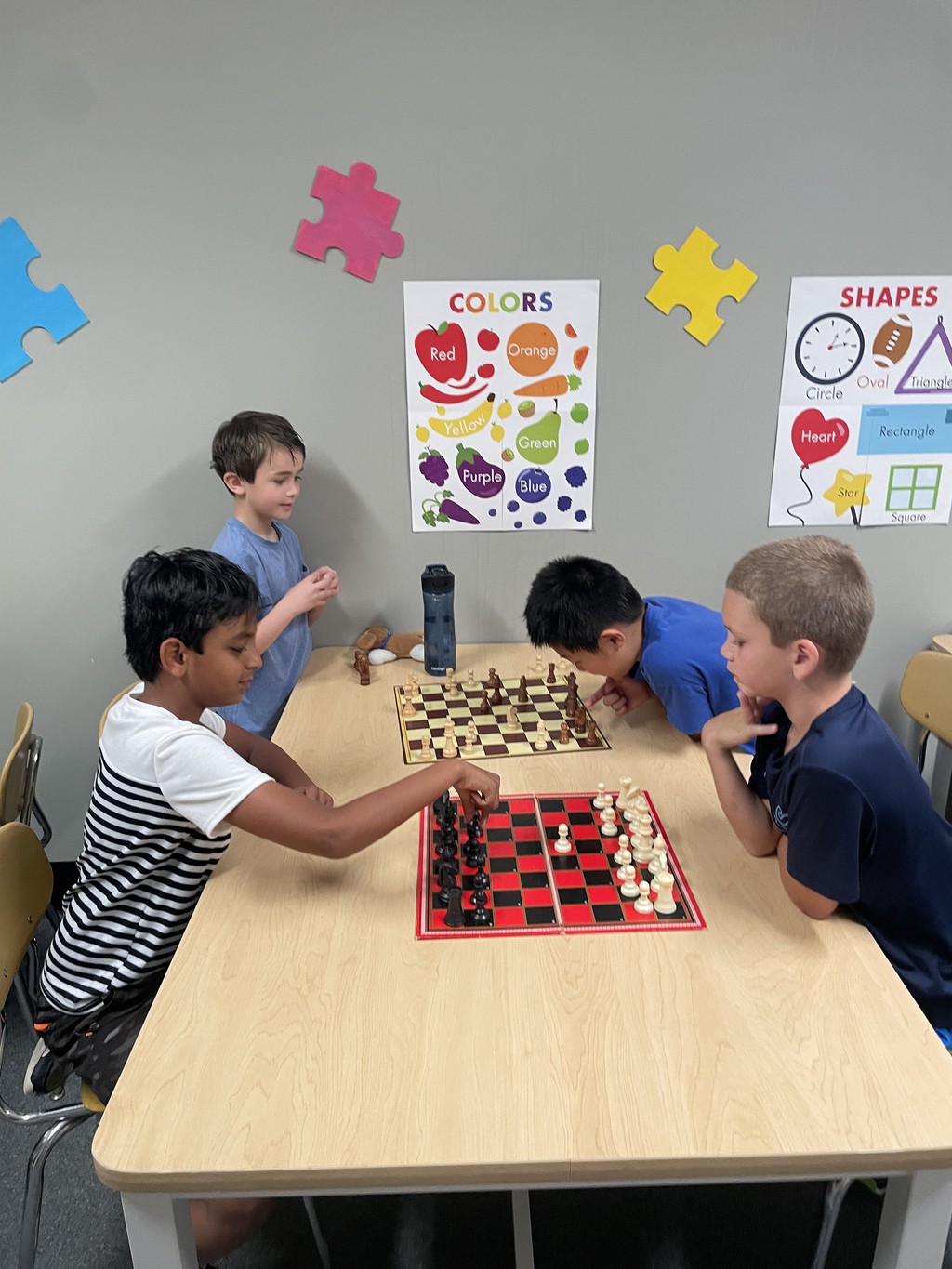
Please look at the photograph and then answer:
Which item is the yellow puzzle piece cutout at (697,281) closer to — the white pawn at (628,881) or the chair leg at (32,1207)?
the white pawn at (628,881)

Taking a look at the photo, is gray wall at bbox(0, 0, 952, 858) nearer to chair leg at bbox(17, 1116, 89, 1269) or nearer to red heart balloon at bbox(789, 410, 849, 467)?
red heart balloon at bbox(789, 410, 849, 467)

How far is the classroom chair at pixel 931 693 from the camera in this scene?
7.09 feet

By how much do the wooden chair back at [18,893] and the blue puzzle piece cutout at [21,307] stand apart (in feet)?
4.59

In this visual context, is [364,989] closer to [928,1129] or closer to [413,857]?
[413,857]

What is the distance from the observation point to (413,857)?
1.45 metres

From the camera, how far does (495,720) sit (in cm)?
201

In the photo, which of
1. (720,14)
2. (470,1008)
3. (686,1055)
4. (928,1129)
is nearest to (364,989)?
(470,1008)

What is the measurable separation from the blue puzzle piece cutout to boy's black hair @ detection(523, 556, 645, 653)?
1463 millimetres

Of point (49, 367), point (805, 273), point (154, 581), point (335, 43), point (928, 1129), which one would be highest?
point (335, 43)

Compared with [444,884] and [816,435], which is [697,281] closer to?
[816,435]

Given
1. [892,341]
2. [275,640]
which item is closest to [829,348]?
[892,341]

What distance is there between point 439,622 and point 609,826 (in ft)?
3.03

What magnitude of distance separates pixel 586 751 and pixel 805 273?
146 centimetres

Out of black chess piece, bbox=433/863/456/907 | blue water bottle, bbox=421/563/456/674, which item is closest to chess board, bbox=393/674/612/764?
blue water bottle, bbox=421/563/456/674
